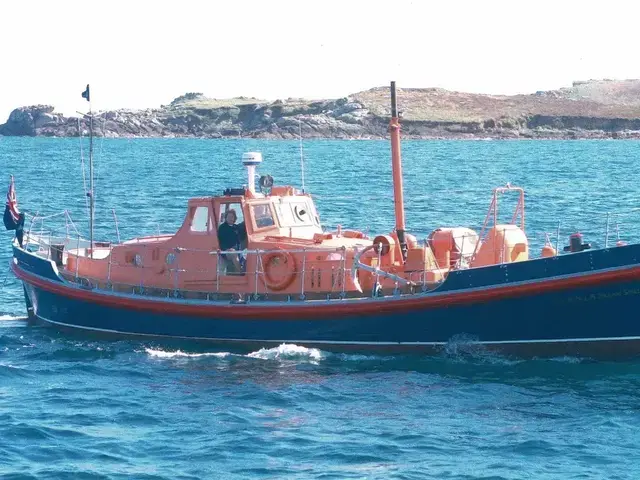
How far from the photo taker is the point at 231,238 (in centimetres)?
2225

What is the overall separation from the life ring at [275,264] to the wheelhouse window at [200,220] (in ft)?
5.13

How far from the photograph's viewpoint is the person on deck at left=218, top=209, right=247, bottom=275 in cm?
2225

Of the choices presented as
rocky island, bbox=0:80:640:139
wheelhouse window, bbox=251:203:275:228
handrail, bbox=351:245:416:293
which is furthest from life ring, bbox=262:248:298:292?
rocky island, bbox=0:80:640:139

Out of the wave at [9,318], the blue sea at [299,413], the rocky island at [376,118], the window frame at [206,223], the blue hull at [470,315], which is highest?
the rocky island at [376,118]

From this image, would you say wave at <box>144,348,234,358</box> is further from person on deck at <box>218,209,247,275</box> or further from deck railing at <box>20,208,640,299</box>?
person on deck at <box>218,209,247,275</box>

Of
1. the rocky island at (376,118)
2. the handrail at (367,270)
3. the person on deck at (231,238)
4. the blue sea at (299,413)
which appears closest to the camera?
the blue sea at (299,413)

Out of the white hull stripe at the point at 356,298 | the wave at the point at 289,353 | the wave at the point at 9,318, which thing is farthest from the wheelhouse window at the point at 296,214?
the wave at the point at 9,318

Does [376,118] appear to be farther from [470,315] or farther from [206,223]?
[470,315]

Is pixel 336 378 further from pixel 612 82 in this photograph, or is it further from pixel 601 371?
pixel 612 82

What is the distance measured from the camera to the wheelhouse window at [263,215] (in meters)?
22.4

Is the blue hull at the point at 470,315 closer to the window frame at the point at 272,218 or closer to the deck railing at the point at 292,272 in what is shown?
the deck railing at the point at 292,272

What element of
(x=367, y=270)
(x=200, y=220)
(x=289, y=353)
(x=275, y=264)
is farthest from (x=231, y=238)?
(x=367, y=270)

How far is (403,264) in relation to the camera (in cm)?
2139

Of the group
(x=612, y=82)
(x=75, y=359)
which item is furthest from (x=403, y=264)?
(x=612, y=82)
